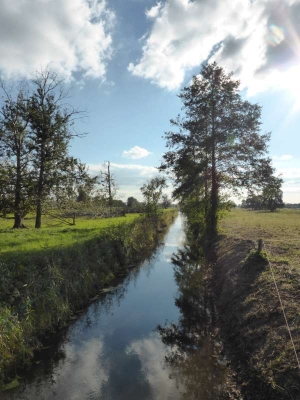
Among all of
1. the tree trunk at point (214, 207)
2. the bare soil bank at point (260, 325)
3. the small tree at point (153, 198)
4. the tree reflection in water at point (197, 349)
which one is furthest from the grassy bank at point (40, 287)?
the small tree at point (153, 198)

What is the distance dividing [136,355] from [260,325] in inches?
140

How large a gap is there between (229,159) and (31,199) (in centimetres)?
1593

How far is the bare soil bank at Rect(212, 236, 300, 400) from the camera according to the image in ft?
16.1

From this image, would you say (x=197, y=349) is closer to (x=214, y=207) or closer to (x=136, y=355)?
(x=136, y=355)

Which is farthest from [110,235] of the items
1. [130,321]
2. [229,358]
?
[229,358]

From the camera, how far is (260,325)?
6.49 m

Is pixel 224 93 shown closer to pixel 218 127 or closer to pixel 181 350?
pixel 218 127

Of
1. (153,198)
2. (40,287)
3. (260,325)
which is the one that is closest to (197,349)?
(260,325)

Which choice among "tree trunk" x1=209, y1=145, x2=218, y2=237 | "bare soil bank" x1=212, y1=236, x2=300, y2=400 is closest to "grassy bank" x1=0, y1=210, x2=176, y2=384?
"bare soil bank" x1=212, y1=236, x2=300, y2=400

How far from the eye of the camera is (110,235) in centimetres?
1608

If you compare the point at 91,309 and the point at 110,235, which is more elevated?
the point at 110,235

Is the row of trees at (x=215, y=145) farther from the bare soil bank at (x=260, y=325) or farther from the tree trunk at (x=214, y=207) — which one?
the bare soil bank at (x=260, y=325)

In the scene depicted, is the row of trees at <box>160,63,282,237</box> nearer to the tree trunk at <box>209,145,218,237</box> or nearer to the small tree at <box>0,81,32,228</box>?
the tree trunk at <box>209,145,218,237</box>

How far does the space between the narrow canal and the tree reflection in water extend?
21 millimetres
